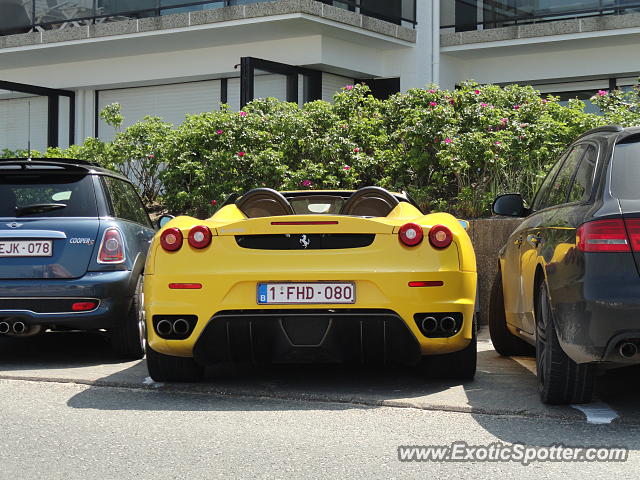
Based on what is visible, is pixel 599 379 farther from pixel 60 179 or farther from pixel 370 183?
pixel 370 183

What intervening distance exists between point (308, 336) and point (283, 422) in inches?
35.4

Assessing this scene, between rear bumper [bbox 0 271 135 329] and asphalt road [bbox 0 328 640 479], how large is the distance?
35 cm

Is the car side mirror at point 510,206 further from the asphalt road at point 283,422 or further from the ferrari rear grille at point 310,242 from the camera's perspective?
the ferrari rear grille at point 310,242

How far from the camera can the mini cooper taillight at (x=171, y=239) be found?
685cm

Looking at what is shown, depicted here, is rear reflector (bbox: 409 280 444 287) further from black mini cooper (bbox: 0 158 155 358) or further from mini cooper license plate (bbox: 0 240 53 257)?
mini cooper license plate (bbox: 0 240 53 257)

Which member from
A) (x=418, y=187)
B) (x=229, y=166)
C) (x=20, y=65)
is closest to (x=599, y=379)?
(x=418, y=187)

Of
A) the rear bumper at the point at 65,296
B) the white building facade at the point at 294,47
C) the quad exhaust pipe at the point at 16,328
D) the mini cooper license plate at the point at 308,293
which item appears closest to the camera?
the mini cooper license plate at the point at 308,293

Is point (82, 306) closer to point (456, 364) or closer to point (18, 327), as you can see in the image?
point (18, 327)

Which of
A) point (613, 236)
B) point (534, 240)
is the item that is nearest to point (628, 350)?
point (613, 236)

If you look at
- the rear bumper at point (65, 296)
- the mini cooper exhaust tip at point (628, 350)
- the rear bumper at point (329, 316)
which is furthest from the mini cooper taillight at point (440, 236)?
the rear bumper at point (65, 296)

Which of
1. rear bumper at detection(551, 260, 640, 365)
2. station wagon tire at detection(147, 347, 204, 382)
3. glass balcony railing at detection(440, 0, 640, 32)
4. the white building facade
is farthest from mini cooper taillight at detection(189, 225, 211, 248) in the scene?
glass balcony railing at detection(440, 0, 640, 32)

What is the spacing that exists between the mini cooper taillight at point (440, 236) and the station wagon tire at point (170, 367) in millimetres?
1728

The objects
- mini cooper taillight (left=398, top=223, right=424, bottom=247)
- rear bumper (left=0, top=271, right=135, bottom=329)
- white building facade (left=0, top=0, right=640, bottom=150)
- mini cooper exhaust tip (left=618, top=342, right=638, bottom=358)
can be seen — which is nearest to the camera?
mini cooper exhaust tip (left=618, top=342, right=638, bottom=358)

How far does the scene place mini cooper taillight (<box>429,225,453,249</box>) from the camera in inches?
267
